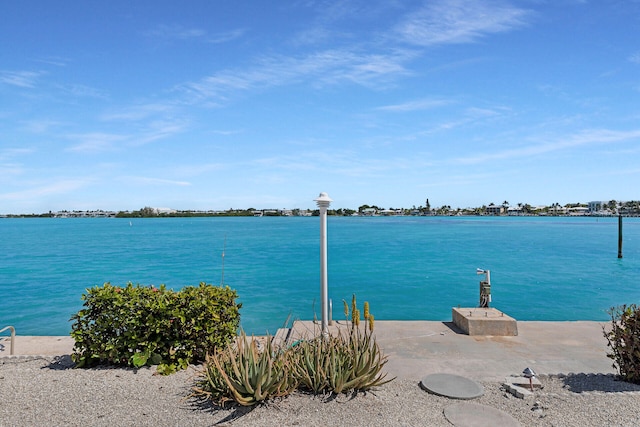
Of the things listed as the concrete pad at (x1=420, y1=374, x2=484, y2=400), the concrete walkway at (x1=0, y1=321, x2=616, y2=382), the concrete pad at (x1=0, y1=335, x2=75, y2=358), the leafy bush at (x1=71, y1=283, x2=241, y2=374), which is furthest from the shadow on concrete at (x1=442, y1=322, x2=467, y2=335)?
the concrete pad at (x1=0, y1=335, x2=75, y2=358)

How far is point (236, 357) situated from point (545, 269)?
34743 mm

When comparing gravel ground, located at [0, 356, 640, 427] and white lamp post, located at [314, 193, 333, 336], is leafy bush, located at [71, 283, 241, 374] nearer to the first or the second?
gravel ground, located at [0, 356, 640, 427]

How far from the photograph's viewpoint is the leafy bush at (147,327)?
228 inches

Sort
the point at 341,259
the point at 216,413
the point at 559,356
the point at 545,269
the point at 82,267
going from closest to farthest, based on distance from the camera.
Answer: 1. the point at 216,413
2. the point at 559,356
3. the point at 545,269
4. the point at 82,267
5. the point at 341,259

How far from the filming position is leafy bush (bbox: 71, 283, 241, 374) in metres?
5.79

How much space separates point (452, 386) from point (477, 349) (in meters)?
2.30

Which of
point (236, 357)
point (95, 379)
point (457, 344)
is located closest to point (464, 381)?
point (457, 344)

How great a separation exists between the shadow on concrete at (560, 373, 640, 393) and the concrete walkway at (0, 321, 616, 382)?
470mm

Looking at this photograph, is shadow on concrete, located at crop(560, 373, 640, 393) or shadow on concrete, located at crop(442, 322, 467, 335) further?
shadow on concrete, located at crop(442, 322, 467, 335)

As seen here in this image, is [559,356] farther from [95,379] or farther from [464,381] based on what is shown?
[95,379]

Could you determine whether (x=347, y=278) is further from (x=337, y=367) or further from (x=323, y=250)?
(x=337, y=367)

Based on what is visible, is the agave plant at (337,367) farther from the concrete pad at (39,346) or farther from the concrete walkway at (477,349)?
the concrete pad at (39,346)

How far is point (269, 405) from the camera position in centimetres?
465

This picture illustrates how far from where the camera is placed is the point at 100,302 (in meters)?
5.87
